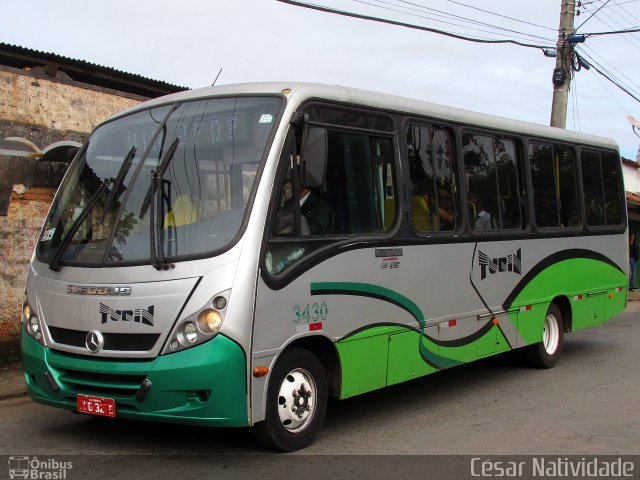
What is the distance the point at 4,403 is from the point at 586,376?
6394 mm

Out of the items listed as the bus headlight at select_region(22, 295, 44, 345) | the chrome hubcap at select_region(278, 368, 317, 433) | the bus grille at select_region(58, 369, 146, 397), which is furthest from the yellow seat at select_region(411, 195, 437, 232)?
the bus headlight at select_region(22, 295, 44, 345)

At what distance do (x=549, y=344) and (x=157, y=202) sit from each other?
576 cm

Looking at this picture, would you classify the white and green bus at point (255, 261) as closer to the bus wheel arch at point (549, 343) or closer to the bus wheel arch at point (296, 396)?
the bus wheel arch at point (296, 396)

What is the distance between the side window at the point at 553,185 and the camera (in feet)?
29.0

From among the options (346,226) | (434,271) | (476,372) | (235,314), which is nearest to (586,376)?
(476,372)

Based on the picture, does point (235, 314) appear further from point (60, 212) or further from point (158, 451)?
point (60, 212)

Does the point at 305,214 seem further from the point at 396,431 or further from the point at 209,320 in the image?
the point at 396,431

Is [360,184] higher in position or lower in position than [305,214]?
higher

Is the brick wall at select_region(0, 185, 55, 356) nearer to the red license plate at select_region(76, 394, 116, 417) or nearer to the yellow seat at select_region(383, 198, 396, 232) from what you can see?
the red license plate at select_region(76, 394, 116, 417)

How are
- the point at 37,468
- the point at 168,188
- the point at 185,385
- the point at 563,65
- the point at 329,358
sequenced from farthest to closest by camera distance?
the point at 563,65, the point at 329,358, the point at 168,188, the point at 37,468, the point at 185,385

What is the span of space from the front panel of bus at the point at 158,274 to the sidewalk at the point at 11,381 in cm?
203

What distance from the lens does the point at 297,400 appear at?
5.54 meters

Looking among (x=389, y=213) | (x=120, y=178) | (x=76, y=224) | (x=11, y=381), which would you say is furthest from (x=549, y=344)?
(x=11, y=381)

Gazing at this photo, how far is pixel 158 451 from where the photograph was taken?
18.2ft
